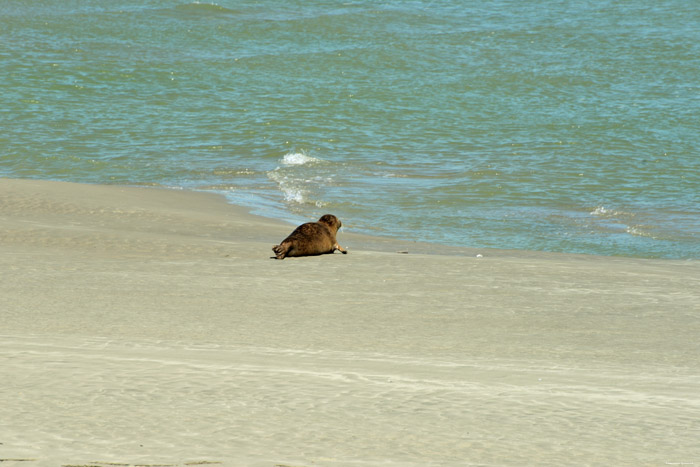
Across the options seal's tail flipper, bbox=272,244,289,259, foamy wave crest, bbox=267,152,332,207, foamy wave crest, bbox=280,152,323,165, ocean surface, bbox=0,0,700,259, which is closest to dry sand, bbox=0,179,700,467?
seal's tail flipper, bbox=272,244,289,259

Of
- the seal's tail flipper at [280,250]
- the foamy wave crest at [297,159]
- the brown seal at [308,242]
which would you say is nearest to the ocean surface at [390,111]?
the foamy wave crest at [297,159]

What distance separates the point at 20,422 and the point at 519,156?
13.7m

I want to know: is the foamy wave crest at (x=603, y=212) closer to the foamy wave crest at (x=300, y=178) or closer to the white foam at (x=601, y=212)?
the white foam at (x=601, y=212)

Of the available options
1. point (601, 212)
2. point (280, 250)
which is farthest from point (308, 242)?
point (601, 212)

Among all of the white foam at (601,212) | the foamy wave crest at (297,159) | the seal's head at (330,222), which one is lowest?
the white foam at (601,212)

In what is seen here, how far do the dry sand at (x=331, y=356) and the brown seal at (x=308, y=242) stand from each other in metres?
0.12

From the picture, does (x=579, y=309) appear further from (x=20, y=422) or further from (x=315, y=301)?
(x=20, y=422)

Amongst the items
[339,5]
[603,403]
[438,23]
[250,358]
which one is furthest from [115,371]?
[339,5]

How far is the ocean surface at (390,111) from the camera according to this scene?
480 inches

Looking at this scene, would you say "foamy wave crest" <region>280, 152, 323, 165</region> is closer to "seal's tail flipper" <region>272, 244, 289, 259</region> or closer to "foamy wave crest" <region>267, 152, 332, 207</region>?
"foamy wave crest" <region>267, 152, 332, 207</region>

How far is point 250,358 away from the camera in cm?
430

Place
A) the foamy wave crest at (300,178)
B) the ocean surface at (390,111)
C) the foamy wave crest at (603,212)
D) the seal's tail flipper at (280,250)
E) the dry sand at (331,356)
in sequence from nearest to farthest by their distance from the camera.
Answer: the dry sand at (331,356)
the seal's tail flipper at (280,250)
the foamy wave crest at (603,212)
the ocean surface at (390,111)
the foamy wave crest at (300,178)

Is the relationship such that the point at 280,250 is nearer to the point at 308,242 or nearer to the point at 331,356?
the point at 308,242

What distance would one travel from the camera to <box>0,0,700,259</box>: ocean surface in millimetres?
12203
